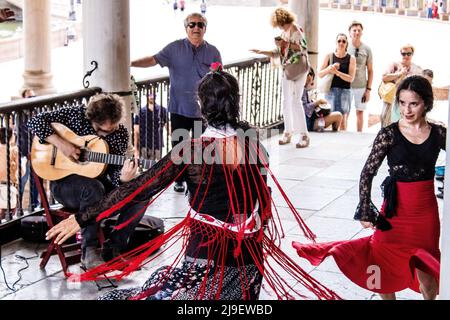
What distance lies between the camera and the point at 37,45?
54.1ft

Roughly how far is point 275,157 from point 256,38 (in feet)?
64.6

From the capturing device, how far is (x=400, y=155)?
17.7 feet

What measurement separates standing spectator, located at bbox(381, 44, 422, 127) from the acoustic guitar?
4782 mm

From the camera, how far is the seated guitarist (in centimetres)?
684

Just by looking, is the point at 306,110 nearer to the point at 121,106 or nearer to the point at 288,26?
the point at 288,26

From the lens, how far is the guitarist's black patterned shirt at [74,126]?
688cm

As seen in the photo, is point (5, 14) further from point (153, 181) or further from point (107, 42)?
point (153, 181)

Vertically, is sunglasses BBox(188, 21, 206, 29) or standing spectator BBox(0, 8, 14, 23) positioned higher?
standing spectator BBox(0, 8, 14, 23)

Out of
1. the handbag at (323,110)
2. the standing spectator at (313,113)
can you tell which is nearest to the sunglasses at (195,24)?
the standing spectator at (313,113)

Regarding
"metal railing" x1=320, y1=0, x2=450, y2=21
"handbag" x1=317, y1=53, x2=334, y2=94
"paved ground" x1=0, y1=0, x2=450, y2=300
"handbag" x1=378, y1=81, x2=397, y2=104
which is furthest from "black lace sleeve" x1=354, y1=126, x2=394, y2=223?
"metal railing" x1=320, y1=0, x2=450, y2=21

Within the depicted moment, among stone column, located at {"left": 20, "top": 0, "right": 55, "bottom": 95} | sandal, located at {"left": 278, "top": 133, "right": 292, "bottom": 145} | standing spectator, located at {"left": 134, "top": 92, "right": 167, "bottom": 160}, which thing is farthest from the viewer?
stone column, located at {"left": 20, "top": 0, "right": 55, "bottom": 95}

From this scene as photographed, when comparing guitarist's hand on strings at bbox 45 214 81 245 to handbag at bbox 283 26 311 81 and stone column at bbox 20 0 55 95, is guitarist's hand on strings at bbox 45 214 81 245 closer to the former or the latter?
handbag at bbox 283 26 311 81

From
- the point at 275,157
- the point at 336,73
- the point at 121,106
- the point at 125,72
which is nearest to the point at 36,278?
the point at 121,106

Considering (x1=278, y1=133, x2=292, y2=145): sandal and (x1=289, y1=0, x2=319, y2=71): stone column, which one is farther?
(x1=289, y1=0, x2=319, y2=71): stone column
